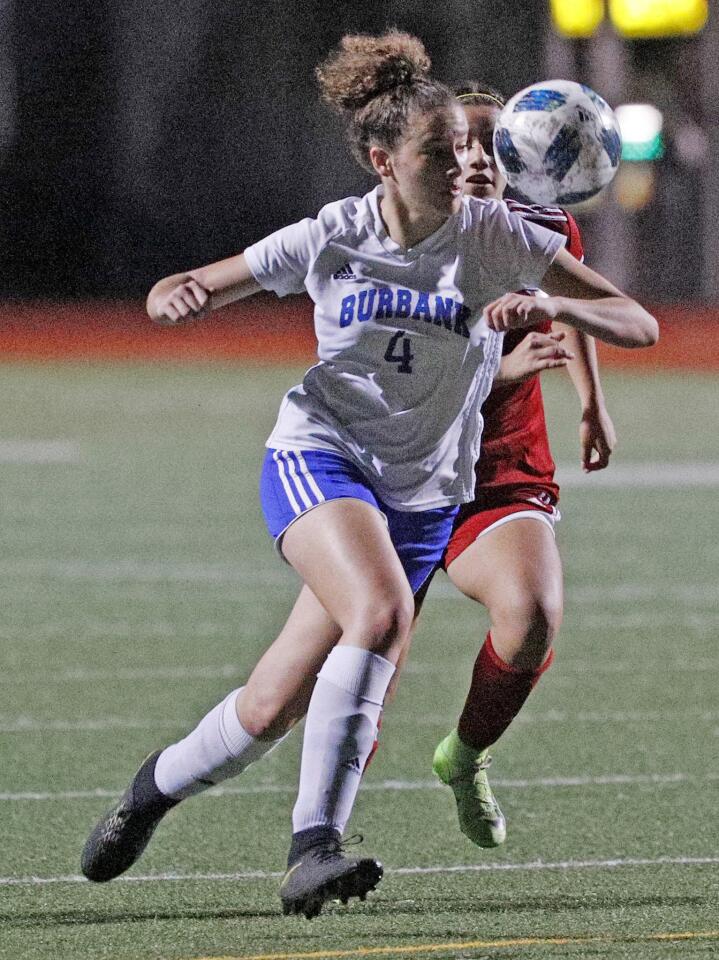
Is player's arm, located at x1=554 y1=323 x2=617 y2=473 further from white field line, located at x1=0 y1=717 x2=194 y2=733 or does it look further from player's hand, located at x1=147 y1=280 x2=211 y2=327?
white field line, located at x1=0 y1=717 x2=194 y2=733

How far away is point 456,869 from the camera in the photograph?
483cm

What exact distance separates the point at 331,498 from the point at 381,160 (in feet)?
2.46

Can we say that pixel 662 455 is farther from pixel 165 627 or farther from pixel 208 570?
pixel 165 627

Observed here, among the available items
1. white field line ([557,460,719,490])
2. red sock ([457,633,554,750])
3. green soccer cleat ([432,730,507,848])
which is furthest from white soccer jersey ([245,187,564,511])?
white field line ([557,460,719,490])

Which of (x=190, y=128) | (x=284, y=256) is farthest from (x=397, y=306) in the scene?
(x=190, y=128)

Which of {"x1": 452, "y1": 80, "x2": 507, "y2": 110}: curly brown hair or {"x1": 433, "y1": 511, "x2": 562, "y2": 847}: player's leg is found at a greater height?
{"x1": 452, "y1": 80, "x2": 507, "y2": 110}: curly brown hair

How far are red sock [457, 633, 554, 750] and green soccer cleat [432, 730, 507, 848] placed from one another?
0.04 meters

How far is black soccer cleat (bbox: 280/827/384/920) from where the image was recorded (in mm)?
3570

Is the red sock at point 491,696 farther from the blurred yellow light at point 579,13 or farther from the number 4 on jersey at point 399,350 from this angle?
the blurred yellow light at point 579,13

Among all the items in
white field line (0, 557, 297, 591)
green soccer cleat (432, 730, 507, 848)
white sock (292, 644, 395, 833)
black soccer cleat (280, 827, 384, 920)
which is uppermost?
white sock (292, 644, 395, 833)

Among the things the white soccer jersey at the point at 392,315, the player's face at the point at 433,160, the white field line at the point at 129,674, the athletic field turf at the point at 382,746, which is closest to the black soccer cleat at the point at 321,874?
the athletic field turf at the point at 382,746

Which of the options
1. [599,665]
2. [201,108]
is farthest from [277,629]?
[201,108]

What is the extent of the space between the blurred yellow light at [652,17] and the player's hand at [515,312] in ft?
41.6

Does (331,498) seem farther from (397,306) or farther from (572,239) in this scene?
(572,239)
